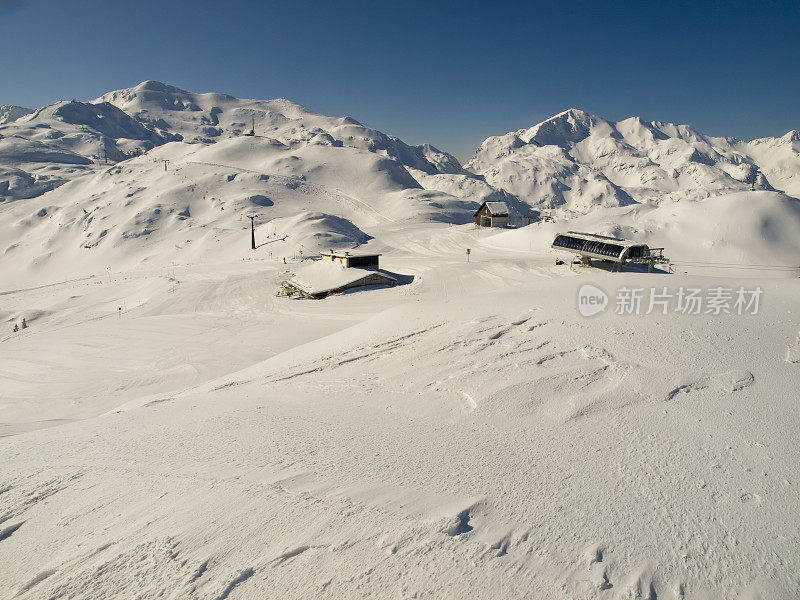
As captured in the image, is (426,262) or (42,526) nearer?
(42,526)

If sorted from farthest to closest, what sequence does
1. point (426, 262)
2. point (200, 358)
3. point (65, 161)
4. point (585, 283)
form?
point (65, 161) → point (426, 262) → point (200, 358) → point (585, 283)

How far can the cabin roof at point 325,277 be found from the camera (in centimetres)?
2850

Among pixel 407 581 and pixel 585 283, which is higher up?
pixel 585 283

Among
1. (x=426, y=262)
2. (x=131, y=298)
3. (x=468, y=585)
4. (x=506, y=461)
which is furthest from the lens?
(x=426, y=262)

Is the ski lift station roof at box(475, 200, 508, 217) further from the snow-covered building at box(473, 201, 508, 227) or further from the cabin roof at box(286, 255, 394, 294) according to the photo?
the cabin roof at box(286, 255, 394, 294)

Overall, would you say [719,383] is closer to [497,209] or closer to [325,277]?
[325,277]

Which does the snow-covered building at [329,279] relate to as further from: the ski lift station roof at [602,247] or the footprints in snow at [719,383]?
the footprints in snow at [719,383]

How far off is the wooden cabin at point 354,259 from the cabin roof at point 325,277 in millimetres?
335

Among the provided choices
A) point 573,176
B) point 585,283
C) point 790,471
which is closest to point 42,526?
point 790,471

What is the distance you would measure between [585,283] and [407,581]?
45.7 feet

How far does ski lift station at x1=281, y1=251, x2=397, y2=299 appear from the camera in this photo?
93.6 feet

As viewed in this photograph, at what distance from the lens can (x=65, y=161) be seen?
108688mm

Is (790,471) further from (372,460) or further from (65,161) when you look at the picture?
(65,161)

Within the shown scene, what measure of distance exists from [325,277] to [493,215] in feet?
107
